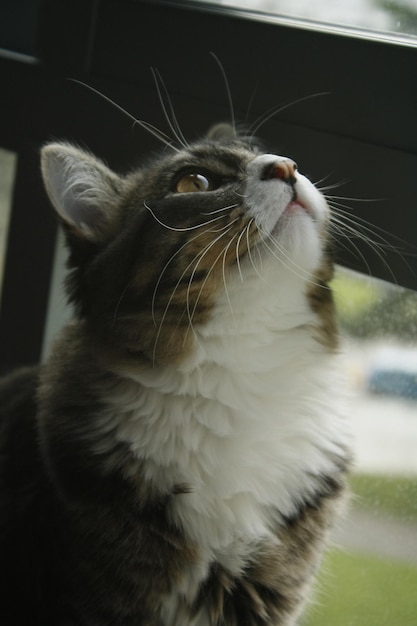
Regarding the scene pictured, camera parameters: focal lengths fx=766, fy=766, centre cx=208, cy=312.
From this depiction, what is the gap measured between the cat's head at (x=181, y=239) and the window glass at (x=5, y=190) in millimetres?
730

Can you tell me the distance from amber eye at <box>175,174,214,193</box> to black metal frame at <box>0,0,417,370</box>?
0.29m

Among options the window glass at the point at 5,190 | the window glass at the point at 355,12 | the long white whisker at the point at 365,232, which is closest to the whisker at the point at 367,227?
the long white whisker at the point at 365,232

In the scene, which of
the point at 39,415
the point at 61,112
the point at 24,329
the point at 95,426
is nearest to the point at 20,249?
the point at 24,329

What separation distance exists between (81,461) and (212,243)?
0.42m

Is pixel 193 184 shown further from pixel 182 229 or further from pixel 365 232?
pixel 365 232

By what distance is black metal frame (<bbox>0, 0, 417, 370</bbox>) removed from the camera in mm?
1422

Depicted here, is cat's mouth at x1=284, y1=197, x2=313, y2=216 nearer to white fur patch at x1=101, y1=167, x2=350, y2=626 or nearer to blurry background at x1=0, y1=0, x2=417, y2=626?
white fur patch at x1=101, y1=167, x2=350, y2=626

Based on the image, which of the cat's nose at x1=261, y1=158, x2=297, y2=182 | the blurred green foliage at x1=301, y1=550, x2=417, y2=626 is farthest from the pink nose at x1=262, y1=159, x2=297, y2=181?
the blurred green foliage at x1=301, y1=550, x2=417, y2=626

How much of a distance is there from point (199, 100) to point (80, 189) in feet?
1.35

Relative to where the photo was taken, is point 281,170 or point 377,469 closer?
point 281,170

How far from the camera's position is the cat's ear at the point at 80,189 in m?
1.36

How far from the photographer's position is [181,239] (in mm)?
1272

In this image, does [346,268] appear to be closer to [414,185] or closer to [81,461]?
[414,185]

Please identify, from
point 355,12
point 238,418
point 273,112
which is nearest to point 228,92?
point 273,112
